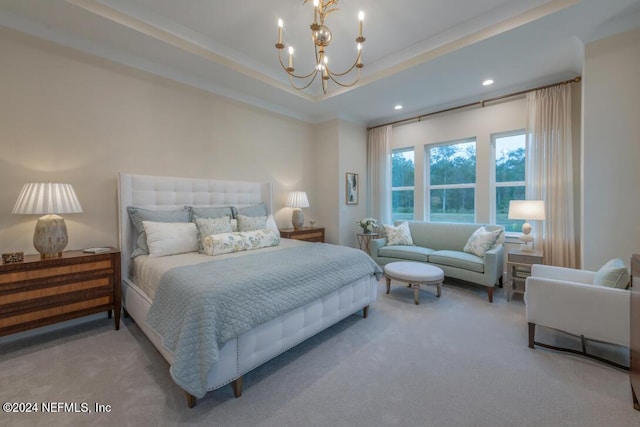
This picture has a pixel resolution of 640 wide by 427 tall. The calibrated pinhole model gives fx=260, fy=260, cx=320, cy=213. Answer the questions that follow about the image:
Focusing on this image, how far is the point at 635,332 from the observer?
5.21 ft

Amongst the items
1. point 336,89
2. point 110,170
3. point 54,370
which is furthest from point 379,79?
point 54,370

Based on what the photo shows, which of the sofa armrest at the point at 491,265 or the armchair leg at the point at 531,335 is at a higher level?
the sofa armrest at the point at 491,265

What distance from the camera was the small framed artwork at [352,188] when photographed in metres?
5.09

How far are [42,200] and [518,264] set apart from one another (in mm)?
4992

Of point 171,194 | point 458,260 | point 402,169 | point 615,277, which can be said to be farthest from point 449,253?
point 171,194

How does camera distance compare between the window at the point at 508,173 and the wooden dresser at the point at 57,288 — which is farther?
the window at the point at 508,173

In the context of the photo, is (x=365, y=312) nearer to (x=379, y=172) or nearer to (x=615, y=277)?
(x=615, y=277)

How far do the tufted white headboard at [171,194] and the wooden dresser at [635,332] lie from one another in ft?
12.7

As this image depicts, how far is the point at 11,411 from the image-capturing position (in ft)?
5.10

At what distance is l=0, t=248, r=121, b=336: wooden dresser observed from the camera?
6.72 feet

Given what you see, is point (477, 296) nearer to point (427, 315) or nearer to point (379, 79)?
point (427, 315)

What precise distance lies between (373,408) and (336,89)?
402 centimetres

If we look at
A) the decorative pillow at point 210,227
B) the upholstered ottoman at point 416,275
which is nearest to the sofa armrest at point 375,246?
the upholstered ottoman at point 416,275

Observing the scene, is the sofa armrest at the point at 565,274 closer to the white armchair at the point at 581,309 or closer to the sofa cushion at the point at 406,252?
the white armchair at the point at 581,309
